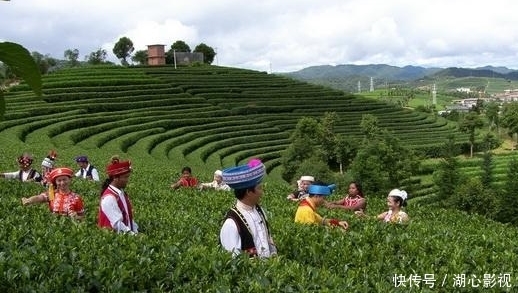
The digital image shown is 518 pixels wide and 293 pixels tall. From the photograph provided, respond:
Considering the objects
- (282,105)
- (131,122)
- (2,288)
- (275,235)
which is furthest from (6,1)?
(282,105)

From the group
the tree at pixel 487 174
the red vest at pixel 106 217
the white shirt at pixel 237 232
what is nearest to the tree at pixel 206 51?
the tree at pixel 487 174

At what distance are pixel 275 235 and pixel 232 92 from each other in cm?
4983

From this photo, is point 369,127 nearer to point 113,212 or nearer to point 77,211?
point 77,211

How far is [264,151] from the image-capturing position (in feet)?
128

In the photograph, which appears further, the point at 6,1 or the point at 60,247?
the point at 60,247

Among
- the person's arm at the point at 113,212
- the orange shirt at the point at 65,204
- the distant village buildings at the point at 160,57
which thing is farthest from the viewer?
the distant village buildings at the point at 160,57

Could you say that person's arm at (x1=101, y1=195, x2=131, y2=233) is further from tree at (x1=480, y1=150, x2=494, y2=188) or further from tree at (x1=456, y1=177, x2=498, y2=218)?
tree at (x1=480, y1=150, x2=494, y2=188)

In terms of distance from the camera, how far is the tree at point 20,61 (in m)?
1.35

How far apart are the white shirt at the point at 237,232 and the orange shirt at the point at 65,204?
3035 millimetres

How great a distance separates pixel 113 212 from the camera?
5.67 metres

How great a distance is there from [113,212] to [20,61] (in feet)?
14.7

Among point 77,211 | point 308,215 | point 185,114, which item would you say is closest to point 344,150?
point 185,114

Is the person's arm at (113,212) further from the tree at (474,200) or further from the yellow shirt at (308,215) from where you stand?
the tree at (474,200)

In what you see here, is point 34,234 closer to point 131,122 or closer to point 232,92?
point 131,122
